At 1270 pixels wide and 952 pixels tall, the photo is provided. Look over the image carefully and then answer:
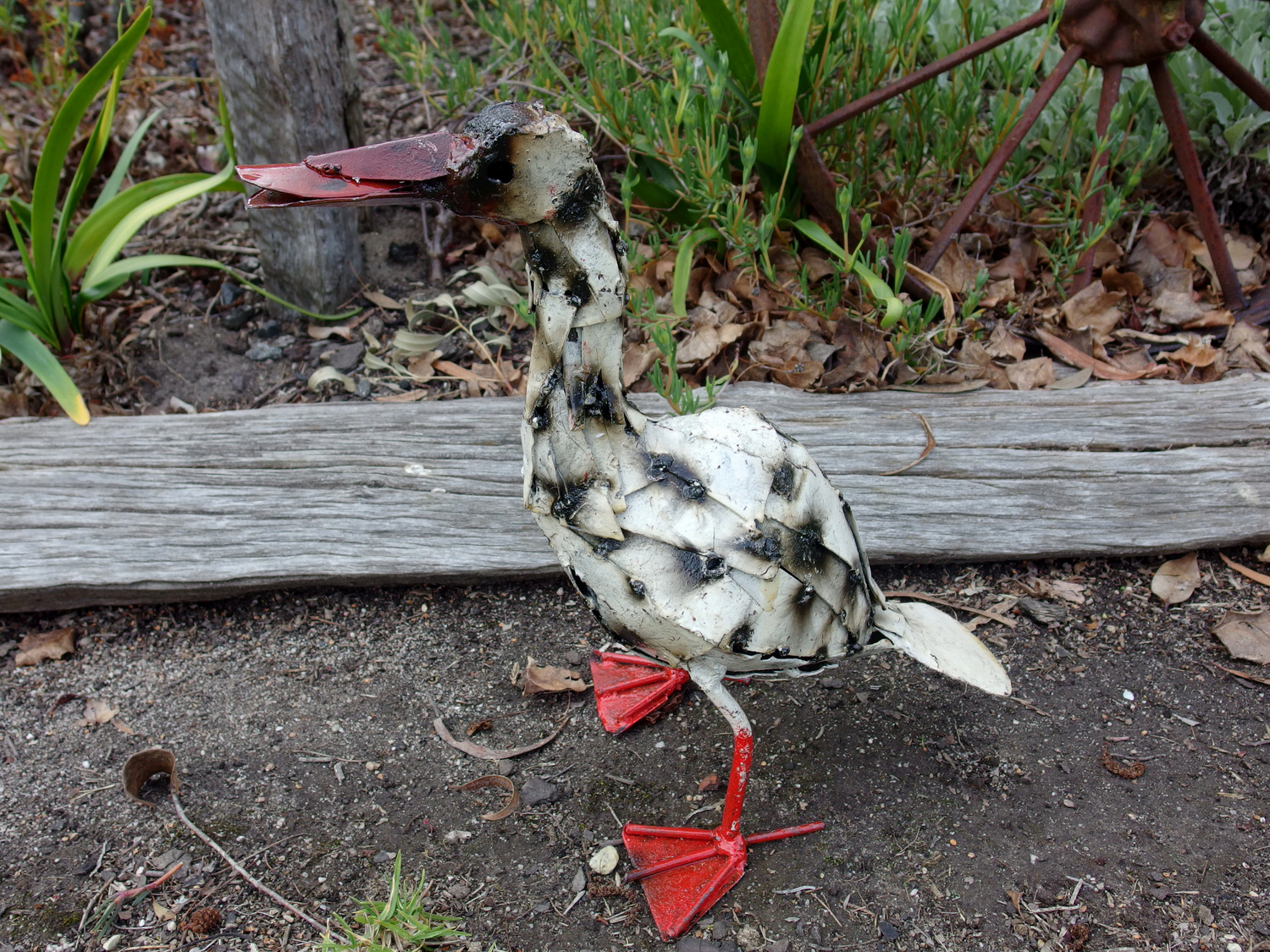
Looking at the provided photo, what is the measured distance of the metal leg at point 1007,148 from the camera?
104 inches

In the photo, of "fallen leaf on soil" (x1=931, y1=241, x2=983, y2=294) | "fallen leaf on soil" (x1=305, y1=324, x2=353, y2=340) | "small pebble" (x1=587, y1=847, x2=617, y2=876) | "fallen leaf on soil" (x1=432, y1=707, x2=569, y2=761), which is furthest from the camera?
"fallen leaf on soil" (x1=305, y1=324, x2=353, y2=340)

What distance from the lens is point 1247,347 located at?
115 inches

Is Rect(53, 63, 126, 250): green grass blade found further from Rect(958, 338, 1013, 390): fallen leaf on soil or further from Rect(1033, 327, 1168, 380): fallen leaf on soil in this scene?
Rect(1033, 327, 1168, 380): fallen leaf on soil

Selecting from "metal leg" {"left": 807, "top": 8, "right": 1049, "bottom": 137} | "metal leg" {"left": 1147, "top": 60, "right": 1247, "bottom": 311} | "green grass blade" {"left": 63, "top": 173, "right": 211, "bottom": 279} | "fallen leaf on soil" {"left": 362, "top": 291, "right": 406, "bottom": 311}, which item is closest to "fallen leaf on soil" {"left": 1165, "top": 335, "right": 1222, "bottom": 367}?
"metal leg" {"left": 1147, "top": 60, "right": 1247, "bottom": 311}

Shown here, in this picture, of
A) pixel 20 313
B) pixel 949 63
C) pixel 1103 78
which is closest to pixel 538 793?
pixel 20 313

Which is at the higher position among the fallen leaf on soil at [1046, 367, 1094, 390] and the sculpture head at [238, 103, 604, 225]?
the sculpture head at [238, 103, 604, 225]

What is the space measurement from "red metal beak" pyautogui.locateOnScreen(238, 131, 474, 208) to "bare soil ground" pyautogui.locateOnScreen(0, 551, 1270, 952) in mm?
1373

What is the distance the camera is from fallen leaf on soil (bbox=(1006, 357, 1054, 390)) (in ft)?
9.52

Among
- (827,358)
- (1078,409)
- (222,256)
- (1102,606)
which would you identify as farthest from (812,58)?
(222,256)

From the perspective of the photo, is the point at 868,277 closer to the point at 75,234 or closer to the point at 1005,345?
the point at 1005,345

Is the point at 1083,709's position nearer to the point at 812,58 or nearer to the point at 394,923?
the point at 394,923

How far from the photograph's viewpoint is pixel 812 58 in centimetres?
280

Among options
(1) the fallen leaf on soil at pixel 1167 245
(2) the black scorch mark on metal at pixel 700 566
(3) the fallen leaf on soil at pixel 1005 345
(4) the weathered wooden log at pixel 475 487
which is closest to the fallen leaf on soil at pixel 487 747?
(4) the weathered wooden log at pixel 475 487

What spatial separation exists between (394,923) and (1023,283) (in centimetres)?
272
